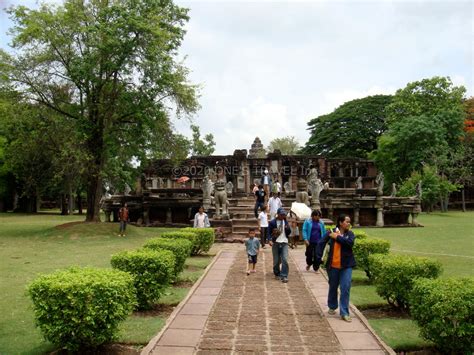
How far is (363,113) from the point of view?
174ft

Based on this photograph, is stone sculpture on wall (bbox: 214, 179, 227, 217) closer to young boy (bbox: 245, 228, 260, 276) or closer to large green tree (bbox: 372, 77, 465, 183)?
young boy (bbox: 245, 228, 260, 276)

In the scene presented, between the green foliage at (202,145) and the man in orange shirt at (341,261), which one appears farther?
the green foliage at (202,145)

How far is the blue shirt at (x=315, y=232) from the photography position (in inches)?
447

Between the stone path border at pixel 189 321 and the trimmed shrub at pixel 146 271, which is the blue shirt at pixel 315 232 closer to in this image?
the stone path border at pixel 189 321

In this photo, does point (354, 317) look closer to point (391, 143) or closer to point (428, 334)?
point (428, 334)

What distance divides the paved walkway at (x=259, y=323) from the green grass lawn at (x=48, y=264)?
49 centimetres

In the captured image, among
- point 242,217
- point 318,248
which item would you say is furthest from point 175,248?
point 242,217

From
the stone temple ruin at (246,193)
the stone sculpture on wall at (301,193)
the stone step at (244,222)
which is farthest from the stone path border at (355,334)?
the stone step at (244,222)

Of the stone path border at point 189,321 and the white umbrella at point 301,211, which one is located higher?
the white umbrella at point 301,211

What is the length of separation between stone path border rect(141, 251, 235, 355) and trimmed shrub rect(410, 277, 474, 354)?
286cm

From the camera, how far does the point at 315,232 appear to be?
37.4 feet

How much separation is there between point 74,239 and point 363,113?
4089cm

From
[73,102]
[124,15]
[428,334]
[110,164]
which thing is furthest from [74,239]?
[428,334]

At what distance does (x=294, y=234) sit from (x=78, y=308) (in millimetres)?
12353
